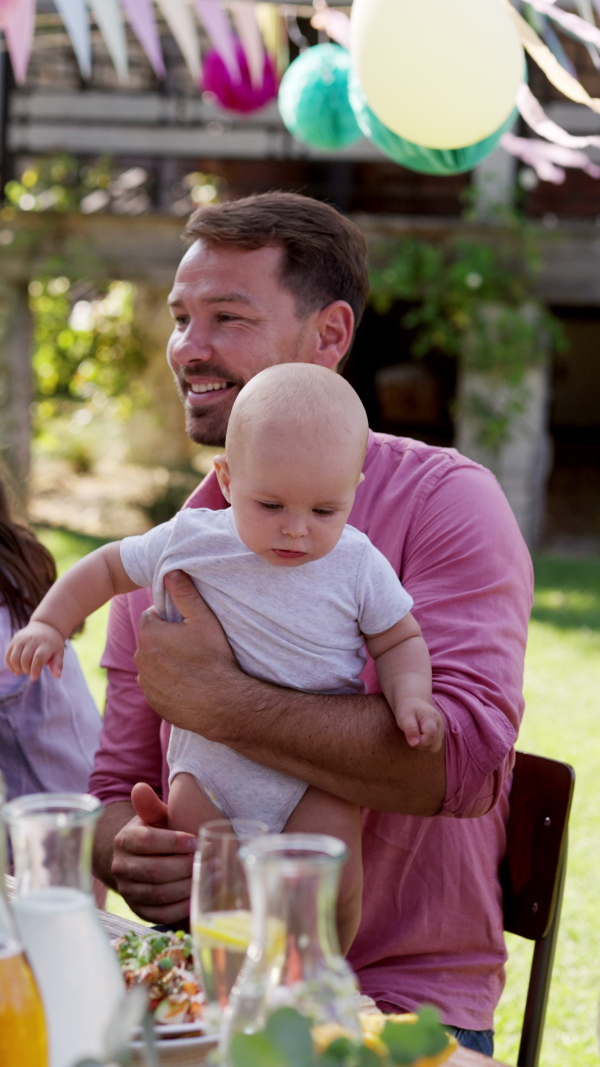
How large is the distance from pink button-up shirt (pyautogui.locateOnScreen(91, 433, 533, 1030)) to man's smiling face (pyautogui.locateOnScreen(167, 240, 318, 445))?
33 centimetres

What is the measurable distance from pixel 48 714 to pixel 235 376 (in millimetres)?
789

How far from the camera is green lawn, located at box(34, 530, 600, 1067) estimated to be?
11.5 ft

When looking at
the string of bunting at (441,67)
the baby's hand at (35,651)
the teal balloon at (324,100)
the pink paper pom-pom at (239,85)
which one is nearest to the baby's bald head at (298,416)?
the baby's hand at (35,651)

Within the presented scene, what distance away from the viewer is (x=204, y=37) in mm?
13688

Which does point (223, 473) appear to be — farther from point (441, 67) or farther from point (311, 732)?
point (441, 67)

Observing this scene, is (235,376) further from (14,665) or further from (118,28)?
(118,28)

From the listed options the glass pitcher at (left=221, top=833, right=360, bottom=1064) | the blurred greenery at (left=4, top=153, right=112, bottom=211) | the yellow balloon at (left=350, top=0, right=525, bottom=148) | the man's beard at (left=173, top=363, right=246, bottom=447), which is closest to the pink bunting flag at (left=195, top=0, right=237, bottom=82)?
the yellow balloon at (left=350, top=0, right=525, bottom=148)

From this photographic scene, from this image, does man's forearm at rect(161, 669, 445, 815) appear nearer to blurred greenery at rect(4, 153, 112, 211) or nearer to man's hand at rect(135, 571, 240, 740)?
man's hand at rect(135, 571, 240, 740)

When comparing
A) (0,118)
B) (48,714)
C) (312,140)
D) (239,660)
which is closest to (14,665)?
(239,660)

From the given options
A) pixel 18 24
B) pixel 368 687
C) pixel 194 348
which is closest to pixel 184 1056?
pixel 368 687

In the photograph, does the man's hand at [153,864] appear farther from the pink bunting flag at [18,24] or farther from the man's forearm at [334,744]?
the pink bunting flag at [18,24]

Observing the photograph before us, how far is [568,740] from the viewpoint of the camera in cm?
589

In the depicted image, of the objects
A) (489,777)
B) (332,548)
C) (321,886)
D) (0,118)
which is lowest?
(0,118)

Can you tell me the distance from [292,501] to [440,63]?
1961mm
